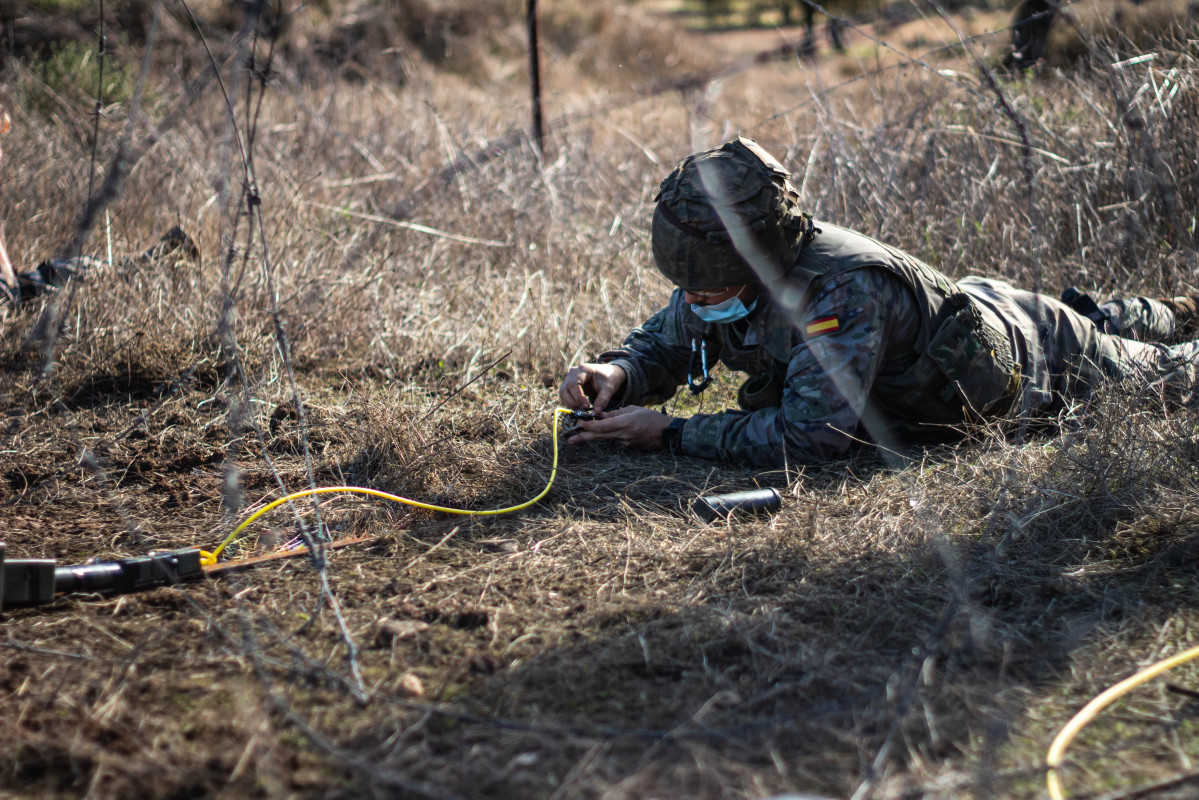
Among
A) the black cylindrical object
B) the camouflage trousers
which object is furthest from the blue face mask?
the camouflage trousers

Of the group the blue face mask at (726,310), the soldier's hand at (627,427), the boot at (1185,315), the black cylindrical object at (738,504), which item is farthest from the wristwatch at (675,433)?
the boot at (1185,315)

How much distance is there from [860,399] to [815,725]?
142cm

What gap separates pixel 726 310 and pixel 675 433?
0.48 meters

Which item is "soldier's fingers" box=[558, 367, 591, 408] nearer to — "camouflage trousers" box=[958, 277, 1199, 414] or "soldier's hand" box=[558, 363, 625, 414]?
"soldier's hand" box=[558, 363, 625, 414]

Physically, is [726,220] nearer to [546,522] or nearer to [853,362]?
[853,362]

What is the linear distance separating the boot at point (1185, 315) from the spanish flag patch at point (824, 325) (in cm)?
190

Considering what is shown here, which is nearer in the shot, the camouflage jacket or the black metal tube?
the camouflage jacket

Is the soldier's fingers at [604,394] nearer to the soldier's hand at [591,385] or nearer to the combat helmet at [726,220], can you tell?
the soldier's hand at [591,385]

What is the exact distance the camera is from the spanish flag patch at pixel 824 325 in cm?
304

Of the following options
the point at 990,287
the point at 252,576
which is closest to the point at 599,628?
the point at 252,576

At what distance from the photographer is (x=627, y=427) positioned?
3.34 metres

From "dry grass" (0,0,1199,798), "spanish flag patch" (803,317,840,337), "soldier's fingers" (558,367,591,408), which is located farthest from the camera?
"soldier's fingers" (558,367,591,408)

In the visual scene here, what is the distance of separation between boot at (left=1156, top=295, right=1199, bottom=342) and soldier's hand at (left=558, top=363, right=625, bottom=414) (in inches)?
94.5

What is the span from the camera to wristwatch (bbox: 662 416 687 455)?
133 inches
